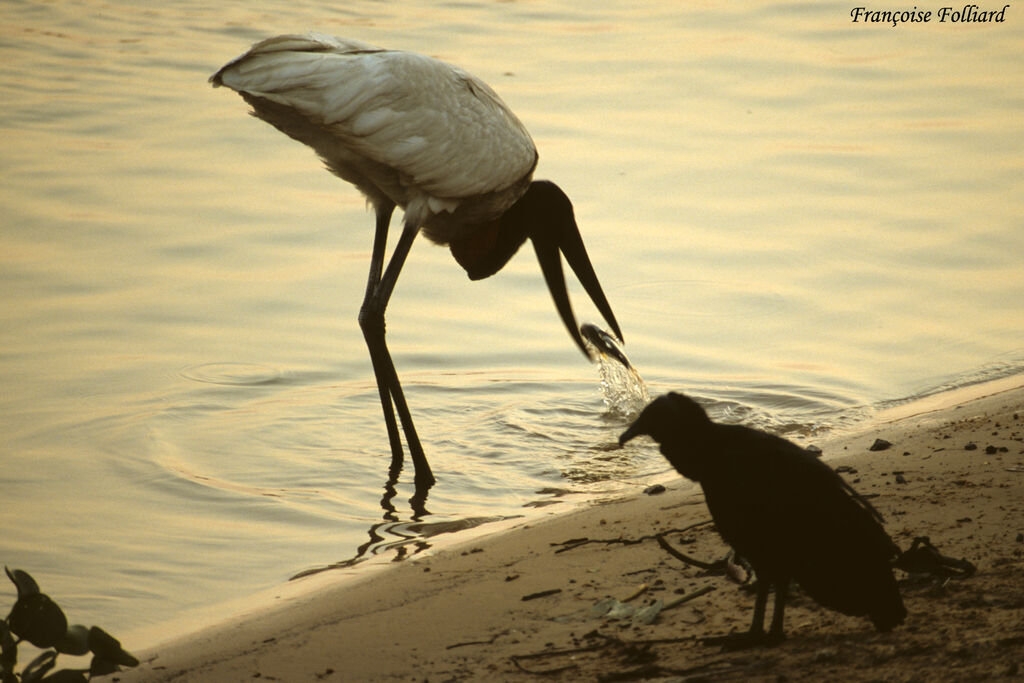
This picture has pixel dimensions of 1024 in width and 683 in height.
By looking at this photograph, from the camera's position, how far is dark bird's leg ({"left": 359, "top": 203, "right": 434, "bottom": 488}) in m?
5.79

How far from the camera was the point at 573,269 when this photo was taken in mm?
6812

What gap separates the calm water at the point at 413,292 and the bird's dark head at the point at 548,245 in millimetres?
414

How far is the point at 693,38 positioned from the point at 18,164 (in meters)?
8.15

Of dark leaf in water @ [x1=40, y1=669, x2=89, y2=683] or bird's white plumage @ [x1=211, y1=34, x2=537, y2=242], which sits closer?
dark leaf in water @ [x1=40, y1=669, x2=89, y2=683]


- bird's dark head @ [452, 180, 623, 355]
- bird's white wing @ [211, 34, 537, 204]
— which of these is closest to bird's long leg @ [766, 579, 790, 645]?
bird's white wing @ [211, 34, 537, 204]

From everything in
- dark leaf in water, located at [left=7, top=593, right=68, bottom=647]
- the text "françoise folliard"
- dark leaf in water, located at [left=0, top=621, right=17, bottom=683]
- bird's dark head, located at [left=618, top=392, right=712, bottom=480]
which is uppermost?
the text "françoise folliard"

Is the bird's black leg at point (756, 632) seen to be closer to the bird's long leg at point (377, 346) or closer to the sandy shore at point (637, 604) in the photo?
the sandy shore at point (637, 604)

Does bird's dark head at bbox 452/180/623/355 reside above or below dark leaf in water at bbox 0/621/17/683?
above

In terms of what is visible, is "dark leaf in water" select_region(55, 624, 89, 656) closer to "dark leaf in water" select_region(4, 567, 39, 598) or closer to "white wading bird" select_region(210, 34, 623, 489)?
"dark leaf in water" select_region(4, 567, 39, 598)

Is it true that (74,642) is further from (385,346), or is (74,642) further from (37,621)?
(385,346)

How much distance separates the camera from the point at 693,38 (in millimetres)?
15414

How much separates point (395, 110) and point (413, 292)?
8.80ft

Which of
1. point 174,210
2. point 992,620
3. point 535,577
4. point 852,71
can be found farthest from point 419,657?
point 852,71

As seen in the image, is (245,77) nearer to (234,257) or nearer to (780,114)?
(234,257)
